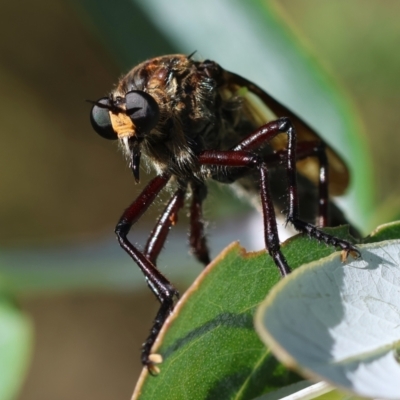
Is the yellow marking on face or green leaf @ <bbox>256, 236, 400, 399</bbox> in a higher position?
the yellow marking on face

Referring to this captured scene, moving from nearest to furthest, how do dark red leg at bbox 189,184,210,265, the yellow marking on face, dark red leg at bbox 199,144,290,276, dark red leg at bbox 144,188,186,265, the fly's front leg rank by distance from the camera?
dark red leg at bbox 199,144,290,276 → the fly's front leg → the yellow marking on face → dark red leg at bbox 144,188,186,265 → dark red leg at bbox 189,184,210,265

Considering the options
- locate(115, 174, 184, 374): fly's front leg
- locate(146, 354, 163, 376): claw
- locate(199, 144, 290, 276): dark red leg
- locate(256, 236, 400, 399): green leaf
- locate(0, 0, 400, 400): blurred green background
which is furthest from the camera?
locate(0, 0, 400, 400): blurred green background

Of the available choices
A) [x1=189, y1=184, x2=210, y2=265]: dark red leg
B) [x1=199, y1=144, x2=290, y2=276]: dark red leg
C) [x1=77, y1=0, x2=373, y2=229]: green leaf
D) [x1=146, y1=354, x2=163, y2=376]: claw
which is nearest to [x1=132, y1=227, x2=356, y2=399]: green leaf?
[x1=146, y1=354, x2=163, y2=376]: claw

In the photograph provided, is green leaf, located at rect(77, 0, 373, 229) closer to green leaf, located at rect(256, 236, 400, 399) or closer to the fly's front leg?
the fly's front leg

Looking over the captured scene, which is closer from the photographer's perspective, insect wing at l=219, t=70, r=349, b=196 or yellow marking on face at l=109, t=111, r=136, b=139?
yellow marking on face at l=109, t=111, r=136, b=139

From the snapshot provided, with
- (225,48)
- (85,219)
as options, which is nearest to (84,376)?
(85,219)

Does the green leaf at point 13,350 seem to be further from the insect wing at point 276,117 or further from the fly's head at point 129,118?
the insect wing at point 276,117

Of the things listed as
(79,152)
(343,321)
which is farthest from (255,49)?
(79,152)

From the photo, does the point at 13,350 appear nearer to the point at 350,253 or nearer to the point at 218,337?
the point at 218,337
